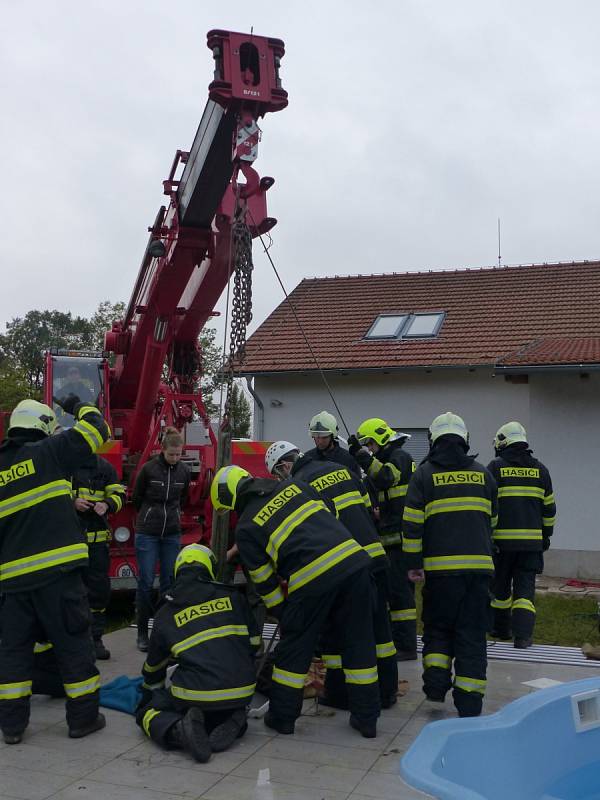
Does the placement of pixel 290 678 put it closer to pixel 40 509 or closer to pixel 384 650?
pixel 384 650

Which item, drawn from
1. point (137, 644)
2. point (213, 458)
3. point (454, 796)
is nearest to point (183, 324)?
point (213, 458)

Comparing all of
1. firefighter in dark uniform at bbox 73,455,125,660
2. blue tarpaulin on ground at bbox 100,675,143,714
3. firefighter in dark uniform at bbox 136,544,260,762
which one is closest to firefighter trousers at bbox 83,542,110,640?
firefighter in dark uniform at bbox 73,455,125,660

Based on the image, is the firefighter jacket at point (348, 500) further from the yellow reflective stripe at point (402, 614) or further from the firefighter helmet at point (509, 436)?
the firefighter helmet at point (509, 436)

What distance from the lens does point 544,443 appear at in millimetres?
12391

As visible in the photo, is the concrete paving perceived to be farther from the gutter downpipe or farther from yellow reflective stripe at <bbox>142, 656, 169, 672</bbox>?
the gutter downpipe

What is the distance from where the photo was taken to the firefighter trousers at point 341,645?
5.16 meters

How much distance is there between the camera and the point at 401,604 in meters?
6.98

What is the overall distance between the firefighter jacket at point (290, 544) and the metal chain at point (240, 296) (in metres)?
0.94

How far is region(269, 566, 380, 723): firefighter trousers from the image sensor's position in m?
5.16

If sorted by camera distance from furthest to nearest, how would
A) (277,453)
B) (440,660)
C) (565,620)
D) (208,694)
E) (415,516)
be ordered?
(565,620) < (277,453) < (415,516) < (440,660) < (208,694)

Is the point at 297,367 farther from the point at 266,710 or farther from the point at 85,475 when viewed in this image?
the point at 266,710

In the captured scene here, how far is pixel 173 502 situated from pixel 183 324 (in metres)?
1.97

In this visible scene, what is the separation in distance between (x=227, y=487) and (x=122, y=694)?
1734 millimetres

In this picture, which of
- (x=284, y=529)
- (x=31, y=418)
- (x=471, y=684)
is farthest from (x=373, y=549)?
(x=31, y=418)
